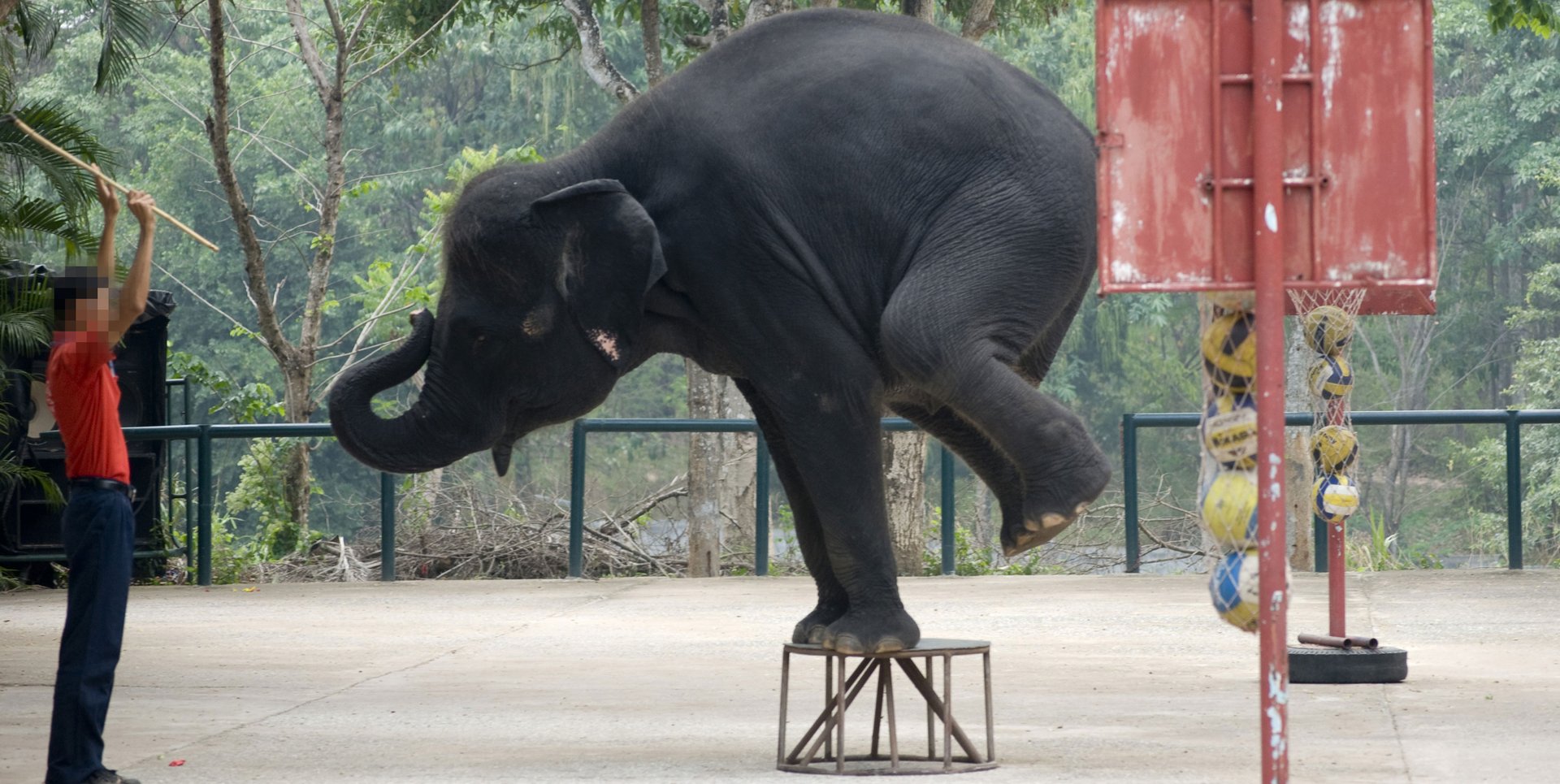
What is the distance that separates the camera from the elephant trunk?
20.6 feet

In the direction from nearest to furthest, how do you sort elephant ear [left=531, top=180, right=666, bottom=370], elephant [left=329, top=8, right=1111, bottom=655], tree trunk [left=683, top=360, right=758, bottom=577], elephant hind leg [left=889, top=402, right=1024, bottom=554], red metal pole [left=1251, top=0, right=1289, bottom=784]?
red metal pole [left=1251, top=0, right=1289, bottom=784] → elephant [left=329, top=8, right=1111, bottom=655] → elephant ear [left=531, top=180, right=666, bottom=370] → elephant hind leg [left=889, top=402, right=1024, bottom=554] → tree trunk [left=683, top=360, right=758, bottom=577]

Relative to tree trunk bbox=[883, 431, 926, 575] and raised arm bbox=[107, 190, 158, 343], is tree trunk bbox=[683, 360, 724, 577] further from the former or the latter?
raised arm bbox=[107, 190, 158, 343]

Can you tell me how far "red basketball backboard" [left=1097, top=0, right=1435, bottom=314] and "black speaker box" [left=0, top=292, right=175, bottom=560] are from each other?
9.81m

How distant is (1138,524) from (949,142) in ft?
27.0

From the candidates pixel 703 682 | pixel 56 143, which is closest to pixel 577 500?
pixel 56 143

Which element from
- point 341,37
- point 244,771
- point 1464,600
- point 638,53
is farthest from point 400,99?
point 244,771

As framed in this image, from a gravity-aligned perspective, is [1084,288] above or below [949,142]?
below

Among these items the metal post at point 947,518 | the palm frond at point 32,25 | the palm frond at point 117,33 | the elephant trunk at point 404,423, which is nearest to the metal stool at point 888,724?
the elephant trunk at point 404,423

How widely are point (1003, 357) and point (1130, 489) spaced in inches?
293

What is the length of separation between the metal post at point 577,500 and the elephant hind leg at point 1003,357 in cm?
705

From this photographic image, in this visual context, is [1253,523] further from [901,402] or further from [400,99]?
[400,99]

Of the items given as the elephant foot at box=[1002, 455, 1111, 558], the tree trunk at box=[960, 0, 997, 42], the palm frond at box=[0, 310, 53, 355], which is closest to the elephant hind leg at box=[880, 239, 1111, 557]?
the elephant foot at box=[1002, 455, 1111, 558]

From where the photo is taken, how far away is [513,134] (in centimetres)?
3625

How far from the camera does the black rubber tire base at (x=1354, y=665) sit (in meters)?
7.64
